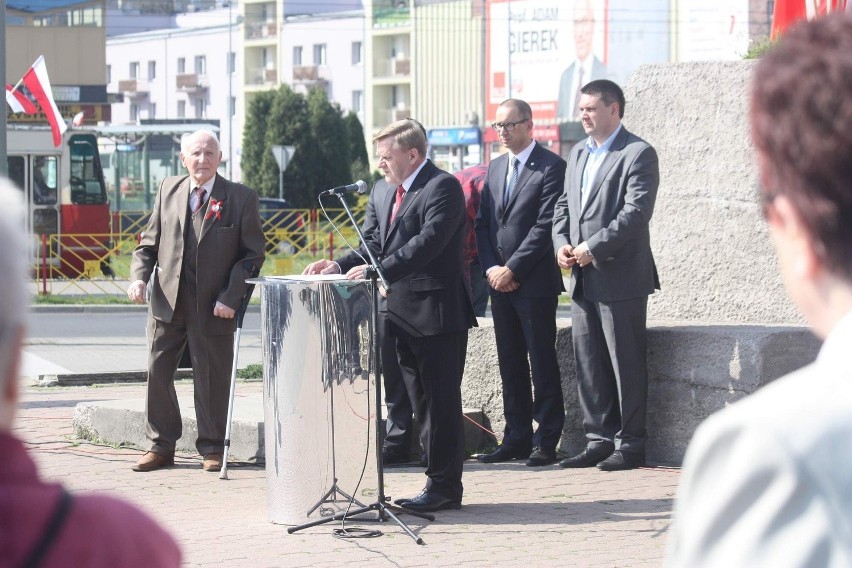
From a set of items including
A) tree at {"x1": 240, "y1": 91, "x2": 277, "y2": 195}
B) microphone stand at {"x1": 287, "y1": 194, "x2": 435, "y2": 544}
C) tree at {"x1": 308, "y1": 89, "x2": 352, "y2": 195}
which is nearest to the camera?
microphone stand at {"x1": 287, "y1": 194, "x2": 435, "y2": 544}

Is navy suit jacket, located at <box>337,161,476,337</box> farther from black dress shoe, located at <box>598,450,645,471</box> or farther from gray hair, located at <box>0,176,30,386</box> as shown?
gray hair, located at <box>0,176,30,386</box>

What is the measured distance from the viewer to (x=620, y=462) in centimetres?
758

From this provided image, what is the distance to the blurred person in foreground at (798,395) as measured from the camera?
138 centimetres

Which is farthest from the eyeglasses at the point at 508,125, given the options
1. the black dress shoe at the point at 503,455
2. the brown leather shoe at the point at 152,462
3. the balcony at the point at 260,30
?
the balcony at the point at 260,30

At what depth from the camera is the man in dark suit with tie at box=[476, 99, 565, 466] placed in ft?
26.1

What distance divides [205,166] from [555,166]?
2.10 metres

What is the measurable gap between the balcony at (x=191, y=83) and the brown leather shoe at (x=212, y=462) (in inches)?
3390

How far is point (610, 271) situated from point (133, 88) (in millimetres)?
90257

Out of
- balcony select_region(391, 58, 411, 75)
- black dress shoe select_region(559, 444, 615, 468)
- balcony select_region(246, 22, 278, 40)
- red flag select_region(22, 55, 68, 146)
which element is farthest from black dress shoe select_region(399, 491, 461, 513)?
balcony select_region(246, 22, 278, 40)

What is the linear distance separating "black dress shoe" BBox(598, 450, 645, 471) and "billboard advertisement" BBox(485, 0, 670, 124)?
2413 inches

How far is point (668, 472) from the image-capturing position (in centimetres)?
754

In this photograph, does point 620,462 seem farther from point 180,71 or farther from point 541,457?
point 180,71

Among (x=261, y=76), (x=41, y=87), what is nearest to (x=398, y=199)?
(x=41, y=87)

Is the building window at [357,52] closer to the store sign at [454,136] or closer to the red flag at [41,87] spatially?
the store sign at [454,136]
